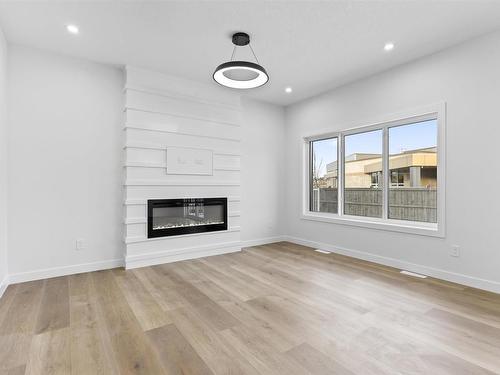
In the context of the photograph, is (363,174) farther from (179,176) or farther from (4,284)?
(4,284)

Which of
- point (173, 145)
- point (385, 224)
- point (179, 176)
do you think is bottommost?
point (385, 224)

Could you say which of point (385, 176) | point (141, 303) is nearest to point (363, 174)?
point (385, 176)

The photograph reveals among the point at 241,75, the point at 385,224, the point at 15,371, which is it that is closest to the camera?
the point at 15,371

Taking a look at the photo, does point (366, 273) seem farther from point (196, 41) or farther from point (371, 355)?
point (196, 41)

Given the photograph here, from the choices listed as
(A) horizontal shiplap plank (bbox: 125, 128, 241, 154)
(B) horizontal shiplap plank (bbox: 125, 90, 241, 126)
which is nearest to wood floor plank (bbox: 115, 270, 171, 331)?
(A) horizontal shiplap plank (bbox: 125, 128, 241, 154)

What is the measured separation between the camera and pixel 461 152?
10.4ft

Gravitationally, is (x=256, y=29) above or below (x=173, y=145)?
above

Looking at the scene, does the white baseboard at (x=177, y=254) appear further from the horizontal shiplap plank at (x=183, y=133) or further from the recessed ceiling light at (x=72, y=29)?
the recessed ceiling light at (x=72, y=29)

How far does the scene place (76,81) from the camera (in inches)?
A: 142

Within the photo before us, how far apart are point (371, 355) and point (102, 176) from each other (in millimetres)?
3785

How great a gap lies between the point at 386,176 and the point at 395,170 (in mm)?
157

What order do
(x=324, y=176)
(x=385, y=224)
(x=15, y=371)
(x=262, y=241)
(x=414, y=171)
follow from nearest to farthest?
(x=15, y=371)
(x=414, y=171)
(x=385, y=224)
(x=324, y=176)
(x=262, y=241)

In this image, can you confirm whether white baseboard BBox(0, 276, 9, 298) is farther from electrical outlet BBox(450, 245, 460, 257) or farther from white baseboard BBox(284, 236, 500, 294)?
electrical outlet BBox(450, 245, 460, 257)

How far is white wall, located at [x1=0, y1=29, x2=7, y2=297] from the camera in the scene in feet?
9.68
